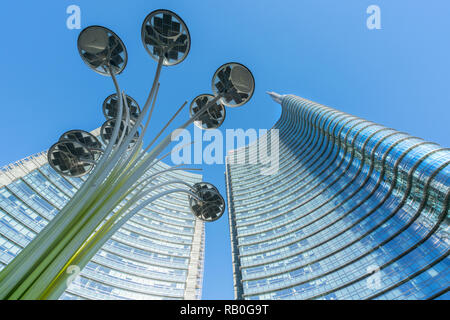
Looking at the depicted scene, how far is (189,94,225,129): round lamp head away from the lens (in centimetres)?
969

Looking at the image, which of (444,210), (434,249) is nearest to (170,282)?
(434,249)

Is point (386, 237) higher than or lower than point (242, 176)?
lower

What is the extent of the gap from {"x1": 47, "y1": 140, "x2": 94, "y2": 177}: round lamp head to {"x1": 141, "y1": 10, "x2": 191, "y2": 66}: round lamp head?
4.76m

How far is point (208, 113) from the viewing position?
31.6 ft

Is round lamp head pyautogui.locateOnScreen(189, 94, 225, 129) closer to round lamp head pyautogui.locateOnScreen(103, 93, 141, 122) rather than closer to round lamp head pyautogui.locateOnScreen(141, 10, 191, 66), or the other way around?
round lamp head pyautogui.locateOnScreen(141, 10, 191, 66)

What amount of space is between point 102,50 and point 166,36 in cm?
227

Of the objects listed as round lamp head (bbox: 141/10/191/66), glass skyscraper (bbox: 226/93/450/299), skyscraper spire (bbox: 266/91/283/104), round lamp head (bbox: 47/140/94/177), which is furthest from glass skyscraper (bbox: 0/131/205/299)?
skyscraper spire (bbox: 266/91/283/104)

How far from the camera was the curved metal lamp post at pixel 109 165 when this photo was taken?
3.22 m

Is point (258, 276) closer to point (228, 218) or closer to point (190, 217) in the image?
point (190, 217)

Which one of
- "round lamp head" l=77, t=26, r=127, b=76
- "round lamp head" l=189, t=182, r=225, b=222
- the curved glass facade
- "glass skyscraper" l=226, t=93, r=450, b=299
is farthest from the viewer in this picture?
"glass skyscraper" l=226, t=93, r=450, b=299

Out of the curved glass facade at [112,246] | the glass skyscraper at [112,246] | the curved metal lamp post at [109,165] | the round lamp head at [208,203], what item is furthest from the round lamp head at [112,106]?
the glass skyscraper at [112,246]

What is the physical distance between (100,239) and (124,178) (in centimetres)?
153

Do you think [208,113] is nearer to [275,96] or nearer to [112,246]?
[112,246]

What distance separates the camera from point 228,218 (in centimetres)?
6316
